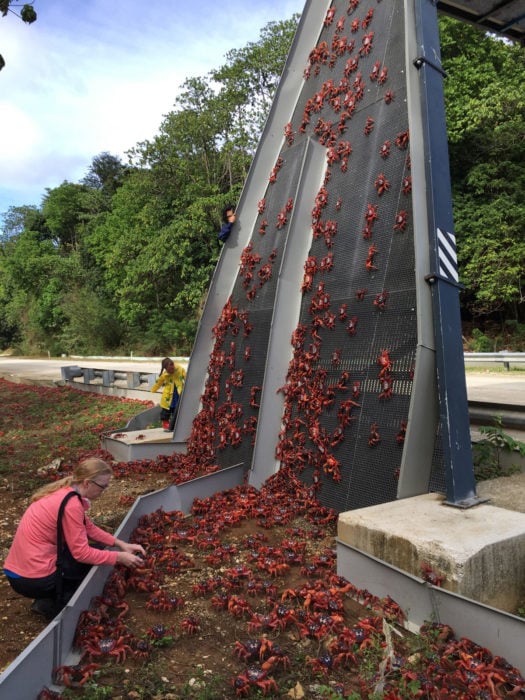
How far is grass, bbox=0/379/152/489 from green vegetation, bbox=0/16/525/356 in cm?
1699

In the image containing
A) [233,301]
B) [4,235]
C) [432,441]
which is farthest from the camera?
[4,235]

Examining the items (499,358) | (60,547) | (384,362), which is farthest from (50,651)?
(499,358)

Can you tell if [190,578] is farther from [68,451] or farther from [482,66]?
[482,66]

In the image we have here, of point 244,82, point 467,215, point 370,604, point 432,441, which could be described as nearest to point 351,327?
point 432,441

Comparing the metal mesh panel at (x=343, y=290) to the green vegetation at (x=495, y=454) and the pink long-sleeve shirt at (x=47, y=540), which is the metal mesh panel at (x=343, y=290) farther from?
the pink long-sleeve shirt at (x=47, y=540)

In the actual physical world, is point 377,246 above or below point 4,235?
below

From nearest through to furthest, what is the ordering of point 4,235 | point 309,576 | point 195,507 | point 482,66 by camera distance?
1. point 309,576
2. point 195,507
3. point 482,66
4. point 4,235

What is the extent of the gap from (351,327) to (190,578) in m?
3.03

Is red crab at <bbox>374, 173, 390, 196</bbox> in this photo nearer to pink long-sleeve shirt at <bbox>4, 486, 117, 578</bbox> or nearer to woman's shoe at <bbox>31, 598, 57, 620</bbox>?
pink long-sleeve shirt at <bbox>4, 486, 117, 578</bbox>

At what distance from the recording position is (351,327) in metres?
6.09

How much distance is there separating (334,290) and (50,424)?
31.4 feet

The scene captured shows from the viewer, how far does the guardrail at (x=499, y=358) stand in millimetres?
18547

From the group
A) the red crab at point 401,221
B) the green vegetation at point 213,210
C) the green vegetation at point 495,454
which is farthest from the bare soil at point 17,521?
the green vegetation at point 213,210

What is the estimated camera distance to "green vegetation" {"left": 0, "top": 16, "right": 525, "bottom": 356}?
81.4ft
